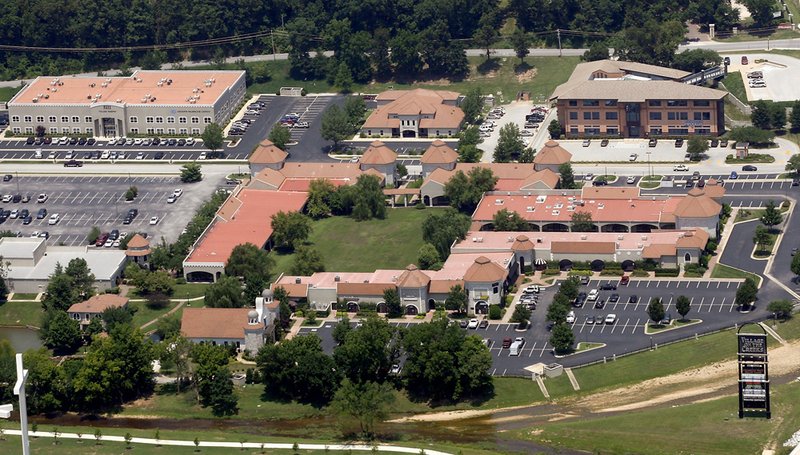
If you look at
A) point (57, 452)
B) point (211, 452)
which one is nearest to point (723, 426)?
point (211, 452)

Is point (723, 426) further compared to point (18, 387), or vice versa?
point (723, 426)

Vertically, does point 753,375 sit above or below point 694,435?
above

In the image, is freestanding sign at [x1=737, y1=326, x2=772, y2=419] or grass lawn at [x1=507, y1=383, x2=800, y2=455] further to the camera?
freestanding sign at [x1=737, y1=326, x2=772, y2=419]

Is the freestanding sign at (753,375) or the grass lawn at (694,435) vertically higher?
the freestanding sign at (753,375)

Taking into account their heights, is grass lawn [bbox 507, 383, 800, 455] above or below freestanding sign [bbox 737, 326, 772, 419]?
below

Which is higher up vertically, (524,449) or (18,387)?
(18,387)

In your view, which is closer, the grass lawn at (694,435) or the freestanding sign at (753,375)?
the grass lawn at (694,435)

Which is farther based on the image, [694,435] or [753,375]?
[753,375]

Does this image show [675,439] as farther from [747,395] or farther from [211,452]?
[211,452]
